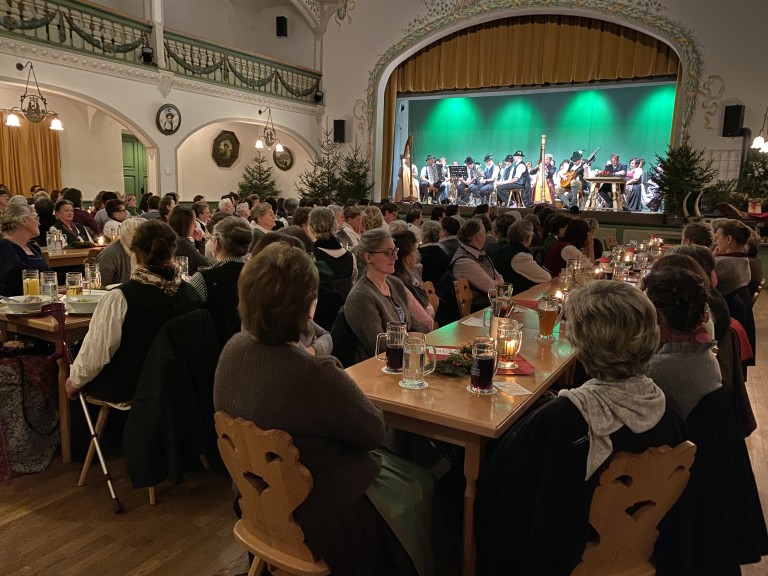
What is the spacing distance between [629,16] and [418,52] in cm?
470

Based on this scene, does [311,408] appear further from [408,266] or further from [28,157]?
[28,157]

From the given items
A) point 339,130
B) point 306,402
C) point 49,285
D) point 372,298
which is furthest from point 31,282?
point 339,130

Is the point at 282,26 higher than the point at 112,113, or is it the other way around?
the point at 282,26

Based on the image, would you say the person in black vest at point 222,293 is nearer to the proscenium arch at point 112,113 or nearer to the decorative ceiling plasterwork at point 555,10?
the proscenium arch at point 112,113

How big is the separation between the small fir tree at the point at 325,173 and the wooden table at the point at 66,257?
826 centimetres

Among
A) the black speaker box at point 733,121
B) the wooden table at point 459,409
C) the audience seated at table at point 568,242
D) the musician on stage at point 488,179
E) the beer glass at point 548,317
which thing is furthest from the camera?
the musician on stage at point 488,179

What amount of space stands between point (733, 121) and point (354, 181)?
789 centimetres

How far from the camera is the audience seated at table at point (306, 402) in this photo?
162 centimetres

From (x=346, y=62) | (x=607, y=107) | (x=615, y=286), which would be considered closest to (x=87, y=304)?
(x=615, y=286)

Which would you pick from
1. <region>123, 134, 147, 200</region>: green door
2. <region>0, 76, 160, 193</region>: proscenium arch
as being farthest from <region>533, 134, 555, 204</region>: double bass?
<region>123, 134, 147, 200</region>: green door

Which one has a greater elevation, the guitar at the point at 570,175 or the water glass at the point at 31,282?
the guitar at the point at 570,175

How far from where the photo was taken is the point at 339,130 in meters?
14.5

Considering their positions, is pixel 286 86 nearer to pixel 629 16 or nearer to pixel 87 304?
pixel 629 16

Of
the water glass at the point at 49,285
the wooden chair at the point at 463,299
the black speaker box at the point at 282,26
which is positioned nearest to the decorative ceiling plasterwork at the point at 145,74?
the black speaker box at the point at 282,26
